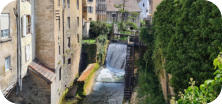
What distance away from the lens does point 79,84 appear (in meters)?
5.63

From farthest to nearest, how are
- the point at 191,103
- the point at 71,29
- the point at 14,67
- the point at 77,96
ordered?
1. the point at 77,96
2. the point at 71,29
3. the point at 14,67
4. the point at 191,103

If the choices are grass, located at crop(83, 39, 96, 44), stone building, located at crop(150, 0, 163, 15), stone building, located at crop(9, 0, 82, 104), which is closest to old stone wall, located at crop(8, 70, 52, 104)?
stone building, located at crop(9, 0, 82, 104)

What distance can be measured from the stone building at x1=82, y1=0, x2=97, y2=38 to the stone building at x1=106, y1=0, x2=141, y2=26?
11.2 inches

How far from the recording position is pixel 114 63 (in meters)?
5.55

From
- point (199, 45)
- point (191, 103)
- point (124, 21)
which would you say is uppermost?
point (124, 21)

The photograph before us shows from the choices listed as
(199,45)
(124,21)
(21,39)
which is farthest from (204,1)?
(21,39)

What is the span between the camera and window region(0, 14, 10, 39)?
4.13m

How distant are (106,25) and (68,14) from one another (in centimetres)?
78

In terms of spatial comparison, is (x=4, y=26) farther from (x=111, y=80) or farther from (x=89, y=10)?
(x=111, y=80)

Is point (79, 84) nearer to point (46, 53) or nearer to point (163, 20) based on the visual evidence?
point (46, 53)

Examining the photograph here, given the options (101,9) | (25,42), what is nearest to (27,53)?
(25,42)

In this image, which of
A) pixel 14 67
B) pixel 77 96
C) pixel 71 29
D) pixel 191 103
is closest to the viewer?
pixel 191 103

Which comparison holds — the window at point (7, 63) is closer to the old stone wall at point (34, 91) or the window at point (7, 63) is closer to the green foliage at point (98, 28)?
the old stone wall at point (34, 91)

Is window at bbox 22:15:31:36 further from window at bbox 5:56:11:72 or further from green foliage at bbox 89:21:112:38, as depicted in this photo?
green foliage at bbox 89:21:112:38
